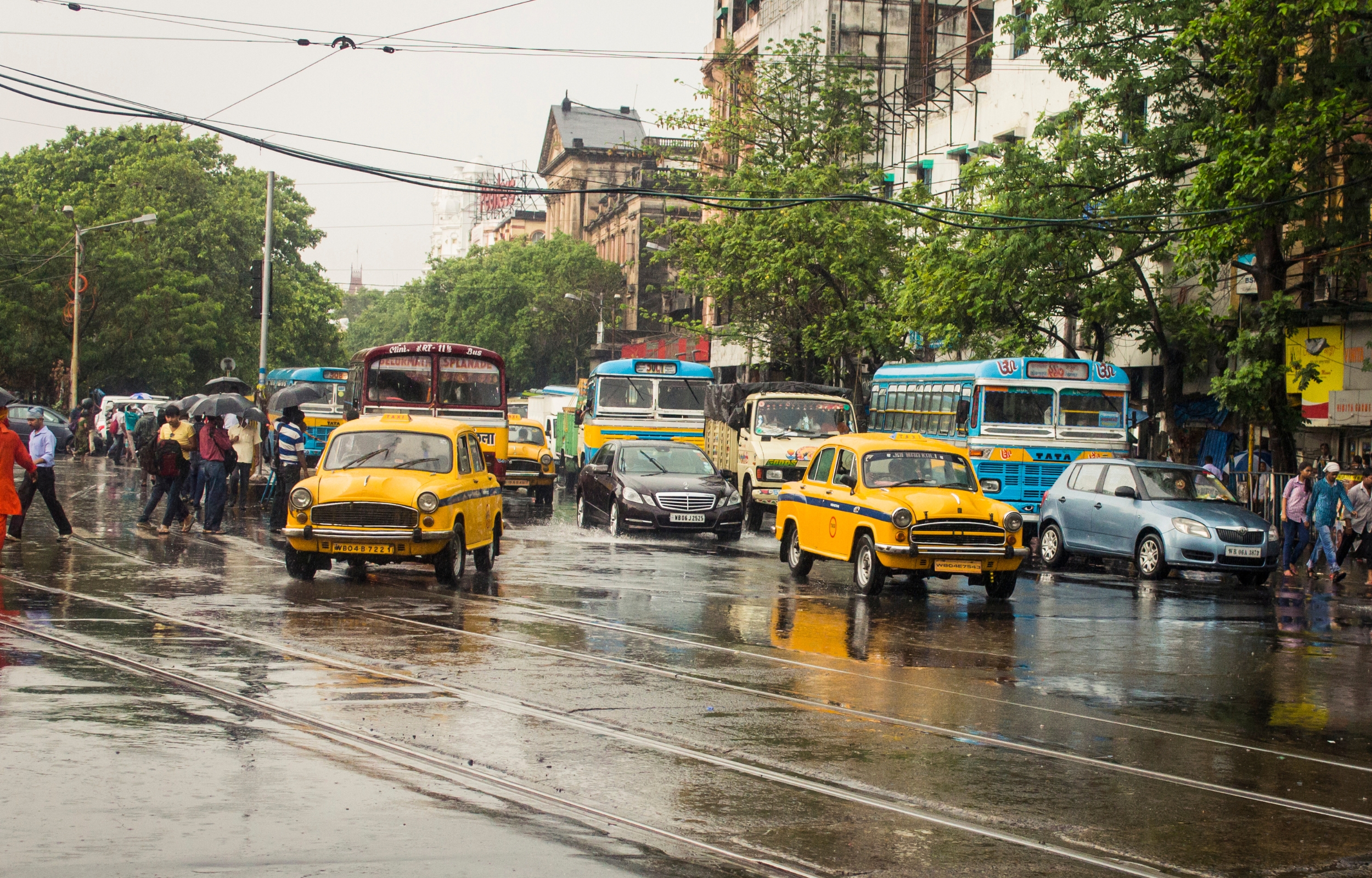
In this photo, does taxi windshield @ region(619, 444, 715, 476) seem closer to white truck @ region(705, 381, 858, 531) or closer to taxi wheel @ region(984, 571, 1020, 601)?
white truck @ region(705, 381, 858, 531)

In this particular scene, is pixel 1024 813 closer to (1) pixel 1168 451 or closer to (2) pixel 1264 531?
(2) pixel 1264 531

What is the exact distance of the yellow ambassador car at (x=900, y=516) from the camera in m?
16.4

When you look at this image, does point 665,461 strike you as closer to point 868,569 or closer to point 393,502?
point 868,569

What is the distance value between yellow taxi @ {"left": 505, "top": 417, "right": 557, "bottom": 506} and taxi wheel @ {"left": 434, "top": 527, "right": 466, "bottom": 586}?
58.9 feet

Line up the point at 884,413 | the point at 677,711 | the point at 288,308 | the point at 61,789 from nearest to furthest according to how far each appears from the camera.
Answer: the point at 61,789, the point at 677,711, the point at 884,413, the point at 288,308

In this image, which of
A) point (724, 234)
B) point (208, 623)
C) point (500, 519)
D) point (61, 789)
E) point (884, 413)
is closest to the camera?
point (61, 789)

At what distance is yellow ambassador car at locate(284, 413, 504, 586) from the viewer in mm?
15578

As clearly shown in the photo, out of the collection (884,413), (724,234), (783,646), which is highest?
(724,234)

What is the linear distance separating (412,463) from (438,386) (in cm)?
1275

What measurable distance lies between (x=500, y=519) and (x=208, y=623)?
6699 millimetres

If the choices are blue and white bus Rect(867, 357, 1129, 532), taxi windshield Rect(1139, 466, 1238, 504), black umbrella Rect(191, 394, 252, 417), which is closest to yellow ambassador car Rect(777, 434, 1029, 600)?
taxi windshield Rect(1139, 466, 1238, 504)

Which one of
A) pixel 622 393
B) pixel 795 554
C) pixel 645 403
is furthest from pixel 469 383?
pixel 795 554

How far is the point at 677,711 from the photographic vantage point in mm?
9312

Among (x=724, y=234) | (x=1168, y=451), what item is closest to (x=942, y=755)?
(x=1168, y=451)
